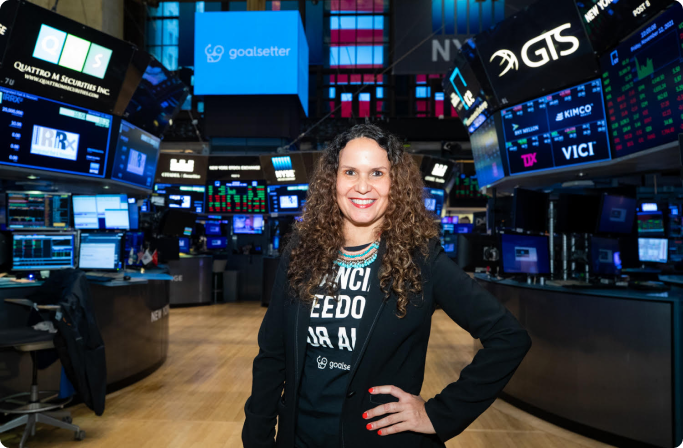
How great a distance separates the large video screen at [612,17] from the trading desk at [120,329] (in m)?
4.42

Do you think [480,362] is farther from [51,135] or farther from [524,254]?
[51,135]

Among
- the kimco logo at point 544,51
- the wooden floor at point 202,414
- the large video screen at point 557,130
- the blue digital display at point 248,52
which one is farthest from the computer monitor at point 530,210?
the blue digital display at point 248,52

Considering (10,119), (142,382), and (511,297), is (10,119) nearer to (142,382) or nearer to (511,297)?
(142,382)

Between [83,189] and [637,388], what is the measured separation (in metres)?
5.69

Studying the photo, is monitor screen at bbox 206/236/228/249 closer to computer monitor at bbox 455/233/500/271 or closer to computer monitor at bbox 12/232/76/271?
computer monitor at bbox 455/233/500/271

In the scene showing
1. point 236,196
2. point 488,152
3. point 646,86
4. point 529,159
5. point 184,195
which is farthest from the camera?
point 236,196

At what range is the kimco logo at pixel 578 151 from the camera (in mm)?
4070

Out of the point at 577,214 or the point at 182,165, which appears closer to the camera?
the point at 577,214

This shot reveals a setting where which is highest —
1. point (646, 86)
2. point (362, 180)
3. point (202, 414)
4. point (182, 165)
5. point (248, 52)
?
point (248, 52)

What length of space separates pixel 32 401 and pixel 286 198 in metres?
6.82

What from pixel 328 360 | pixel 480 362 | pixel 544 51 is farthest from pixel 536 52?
pixel 328 360

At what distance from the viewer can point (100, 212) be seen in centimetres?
472

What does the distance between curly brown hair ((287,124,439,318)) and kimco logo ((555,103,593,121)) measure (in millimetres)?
3338

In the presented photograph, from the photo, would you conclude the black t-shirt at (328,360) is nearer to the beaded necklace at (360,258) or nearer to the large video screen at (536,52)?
the beaded necklace at (360,258)
